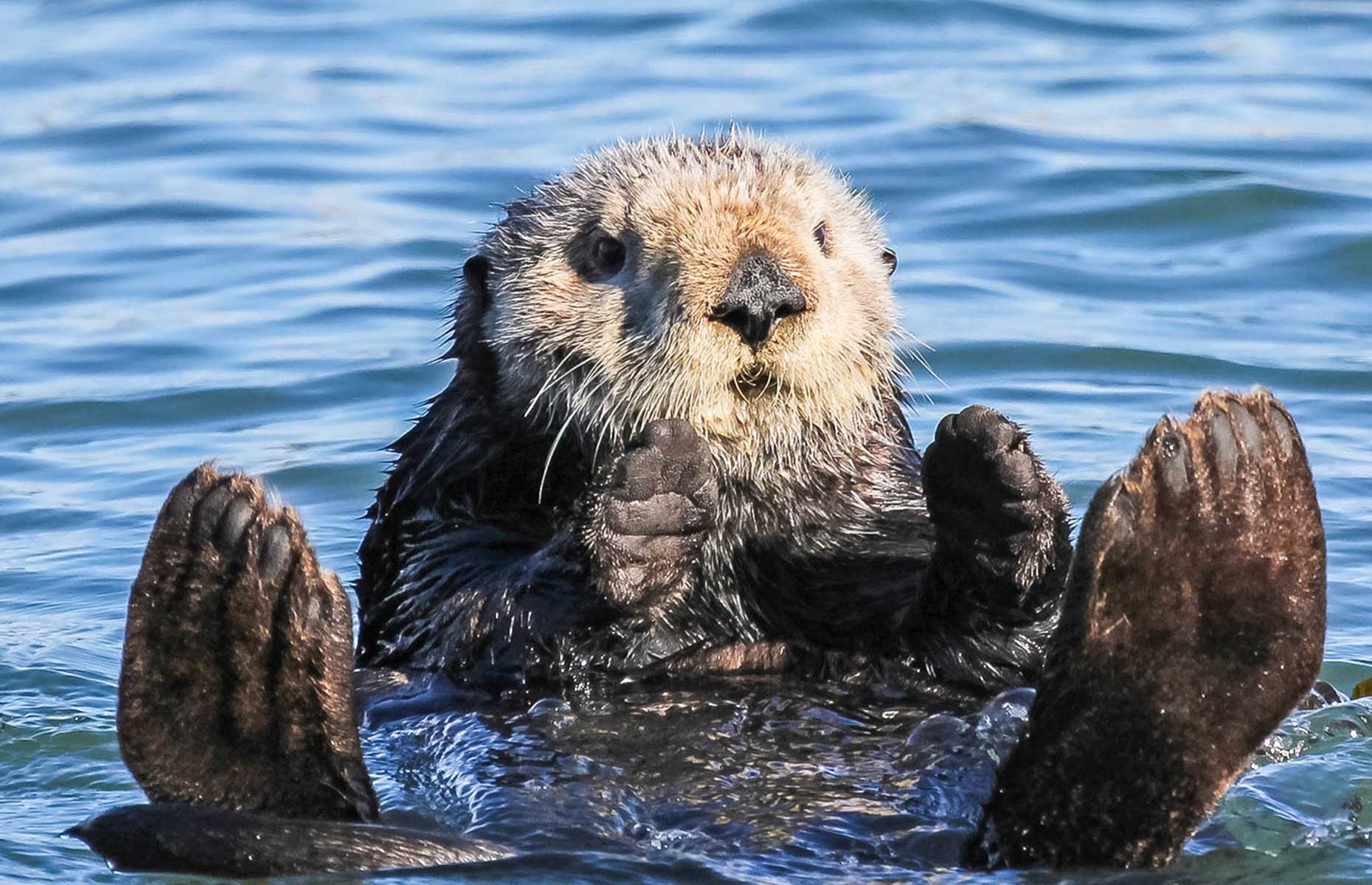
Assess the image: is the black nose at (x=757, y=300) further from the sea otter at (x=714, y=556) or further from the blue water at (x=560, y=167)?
the blue water at (x=560, y=167)

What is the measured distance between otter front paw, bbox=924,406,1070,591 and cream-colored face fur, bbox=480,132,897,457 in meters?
0.37

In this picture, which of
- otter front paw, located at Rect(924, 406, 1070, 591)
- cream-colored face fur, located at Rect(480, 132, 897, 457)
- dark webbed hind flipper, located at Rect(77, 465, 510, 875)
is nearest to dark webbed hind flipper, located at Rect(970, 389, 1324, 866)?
otter front paw, located at Rect(924, 406, 1070, 591)

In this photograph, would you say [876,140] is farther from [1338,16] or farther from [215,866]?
[215,866]

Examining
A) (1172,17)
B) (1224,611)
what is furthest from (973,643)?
(1172,17)

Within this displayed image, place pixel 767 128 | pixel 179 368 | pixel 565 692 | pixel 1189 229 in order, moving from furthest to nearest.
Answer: pixel 767 128 → pixel 1189 229 → pixel 179 368 → pixel 565 692

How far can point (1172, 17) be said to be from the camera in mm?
11438

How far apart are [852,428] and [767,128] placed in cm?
511

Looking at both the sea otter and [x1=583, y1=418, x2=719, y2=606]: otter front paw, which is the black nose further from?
[x1=583, y1=418, x2=719, y2=606]: otter front paw

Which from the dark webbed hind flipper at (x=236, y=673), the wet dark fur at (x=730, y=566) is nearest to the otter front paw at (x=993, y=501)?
the wet dark fur at (x=730, y=566)

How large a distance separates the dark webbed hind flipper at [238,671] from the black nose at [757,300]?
905 millimetres

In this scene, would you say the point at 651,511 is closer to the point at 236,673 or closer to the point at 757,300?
the point at 757,300

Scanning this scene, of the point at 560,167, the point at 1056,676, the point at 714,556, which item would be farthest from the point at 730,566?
the point at 560,167

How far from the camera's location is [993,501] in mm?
3975

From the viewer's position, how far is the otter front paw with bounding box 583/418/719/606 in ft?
12.7
